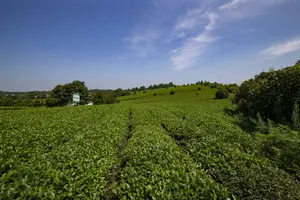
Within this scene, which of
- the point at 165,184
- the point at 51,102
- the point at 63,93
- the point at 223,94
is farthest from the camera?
the point at 63,93

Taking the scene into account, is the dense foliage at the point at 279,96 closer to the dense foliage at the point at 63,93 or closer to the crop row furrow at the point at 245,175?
the crop row furrow at the point at 245,175

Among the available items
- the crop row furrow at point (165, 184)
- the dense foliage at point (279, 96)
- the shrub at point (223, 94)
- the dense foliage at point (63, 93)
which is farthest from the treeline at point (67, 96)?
the crop row furrow at point (165, 184)

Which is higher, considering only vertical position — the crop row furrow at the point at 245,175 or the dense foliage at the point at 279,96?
the dense foliage at the point at 279,96

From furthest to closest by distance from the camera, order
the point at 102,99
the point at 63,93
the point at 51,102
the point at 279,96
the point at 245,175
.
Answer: the point at 102,99 → the point at 63,93 → the point at 51,102 → the point at 279,96 → the point at 245,175

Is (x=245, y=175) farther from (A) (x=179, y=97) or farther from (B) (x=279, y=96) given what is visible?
(A) (x=179, y=97)

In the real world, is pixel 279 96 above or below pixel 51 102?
above

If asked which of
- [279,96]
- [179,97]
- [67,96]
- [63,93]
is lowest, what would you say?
[179,97]

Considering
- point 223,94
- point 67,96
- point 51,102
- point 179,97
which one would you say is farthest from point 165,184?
point 67,96

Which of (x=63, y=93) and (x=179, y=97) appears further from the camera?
(x=179, y=97)

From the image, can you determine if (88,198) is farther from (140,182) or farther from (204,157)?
(204,157)

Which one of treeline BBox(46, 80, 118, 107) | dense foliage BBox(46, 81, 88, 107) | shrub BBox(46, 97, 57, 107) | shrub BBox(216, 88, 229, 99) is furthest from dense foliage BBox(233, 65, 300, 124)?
shrub BBox(46, 97, 57, 107)

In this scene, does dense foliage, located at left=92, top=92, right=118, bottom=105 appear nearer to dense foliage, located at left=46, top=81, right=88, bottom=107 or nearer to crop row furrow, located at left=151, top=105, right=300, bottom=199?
dense foliage, located at left=46, top=81, right=88, bottom=107

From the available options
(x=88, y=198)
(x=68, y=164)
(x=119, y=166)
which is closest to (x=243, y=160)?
(x=119, y=166)

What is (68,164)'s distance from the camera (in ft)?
17.1
